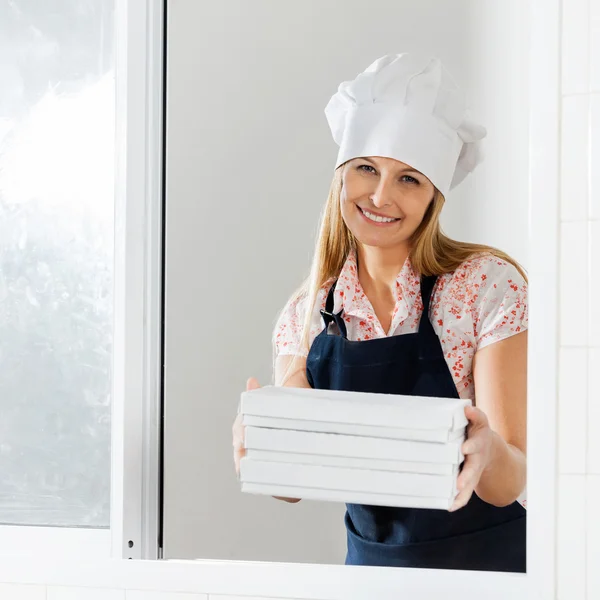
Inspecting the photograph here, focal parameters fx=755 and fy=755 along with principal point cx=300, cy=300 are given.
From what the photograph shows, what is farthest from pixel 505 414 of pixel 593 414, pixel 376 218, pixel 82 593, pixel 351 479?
pixel 82 593

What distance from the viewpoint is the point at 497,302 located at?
101cm

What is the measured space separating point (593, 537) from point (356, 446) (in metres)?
0.30

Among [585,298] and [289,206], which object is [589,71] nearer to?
[585,298]

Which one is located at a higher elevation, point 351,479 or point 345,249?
point 345,249

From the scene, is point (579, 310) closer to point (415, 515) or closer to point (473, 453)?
point (473, 453)

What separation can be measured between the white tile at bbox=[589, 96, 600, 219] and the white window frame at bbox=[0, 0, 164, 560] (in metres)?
0.59

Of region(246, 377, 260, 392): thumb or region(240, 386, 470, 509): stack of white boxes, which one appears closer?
region(240, 386, 470, 509): stack of white boxes

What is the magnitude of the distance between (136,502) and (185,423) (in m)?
0.14

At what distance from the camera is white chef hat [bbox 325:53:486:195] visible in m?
1.02

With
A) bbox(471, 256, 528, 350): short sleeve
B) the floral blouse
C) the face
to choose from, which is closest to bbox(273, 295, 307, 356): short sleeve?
the floral blouse

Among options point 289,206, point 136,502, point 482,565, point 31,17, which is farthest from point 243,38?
point 482,565

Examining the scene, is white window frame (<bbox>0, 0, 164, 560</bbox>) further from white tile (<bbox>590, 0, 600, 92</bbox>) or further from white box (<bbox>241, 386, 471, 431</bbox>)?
white tile (<bbox>590, 0, 600, 92</bbox>)

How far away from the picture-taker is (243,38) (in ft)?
3.52

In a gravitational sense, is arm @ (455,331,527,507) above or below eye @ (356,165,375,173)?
below
